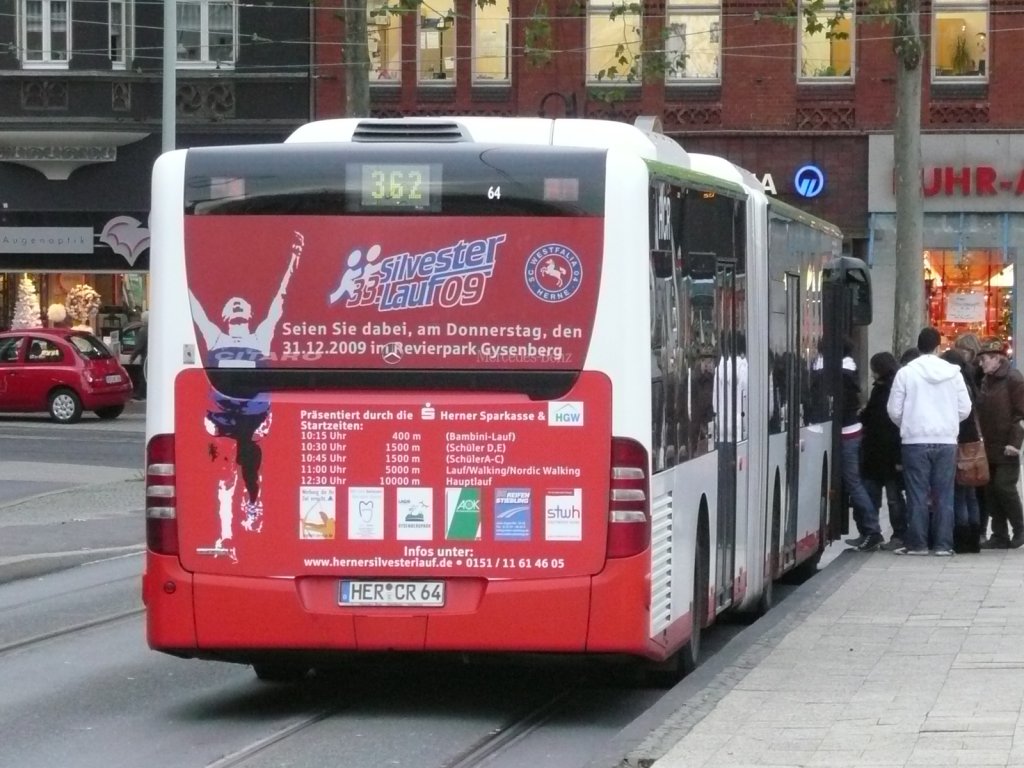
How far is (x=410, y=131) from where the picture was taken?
995cm

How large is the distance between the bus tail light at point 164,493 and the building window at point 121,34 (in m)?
32.3

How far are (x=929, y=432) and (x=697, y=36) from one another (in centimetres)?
2239

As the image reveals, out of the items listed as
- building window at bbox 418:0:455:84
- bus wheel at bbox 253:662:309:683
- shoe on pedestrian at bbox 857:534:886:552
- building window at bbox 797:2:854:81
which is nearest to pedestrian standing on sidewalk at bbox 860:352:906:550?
shoe on pedestrian at bbox 857:534:886:552

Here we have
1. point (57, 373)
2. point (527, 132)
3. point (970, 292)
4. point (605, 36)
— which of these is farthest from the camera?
point (605, 36)

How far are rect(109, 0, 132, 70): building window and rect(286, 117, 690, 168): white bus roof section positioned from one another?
31.4 metres

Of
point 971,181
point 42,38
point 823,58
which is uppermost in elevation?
point 42,38

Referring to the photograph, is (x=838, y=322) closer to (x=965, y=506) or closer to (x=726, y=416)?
(x=965, y=506)

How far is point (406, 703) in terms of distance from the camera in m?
10.6

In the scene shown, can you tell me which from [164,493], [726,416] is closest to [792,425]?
[726,416]

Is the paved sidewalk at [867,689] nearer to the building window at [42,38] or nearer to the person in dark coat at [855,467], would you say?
the person in dark coat at [855,467]

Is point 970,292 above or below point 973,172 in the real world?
below

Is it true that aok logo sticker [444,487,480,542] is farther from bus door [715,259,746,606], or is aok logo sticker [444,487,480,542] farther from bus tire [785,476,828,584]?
bus tire [785,476,828,584]

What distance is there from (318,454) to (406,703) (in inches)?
61.8

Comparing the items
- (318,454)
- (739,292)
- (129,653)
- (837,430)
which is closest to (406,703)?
(318,454)
